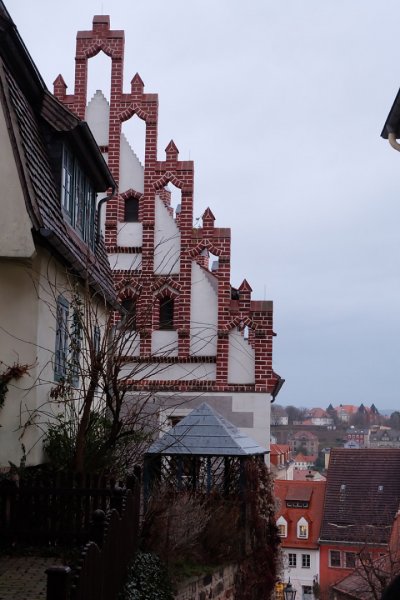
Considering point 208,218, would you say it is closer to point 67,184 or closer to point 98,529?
point 67,184

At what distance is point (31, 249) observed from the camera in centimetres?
1139

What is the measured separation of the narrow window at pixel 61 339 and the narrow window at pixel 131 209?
23.8ft

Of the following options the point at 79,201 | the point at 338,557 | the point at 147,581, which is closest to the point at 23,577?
the point at 147,581

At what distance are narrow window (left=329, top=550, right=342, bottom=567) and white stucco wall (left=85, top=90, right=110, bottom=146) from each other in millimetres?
40866

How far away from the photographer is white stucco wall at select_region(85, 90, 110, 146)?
68.3 ft

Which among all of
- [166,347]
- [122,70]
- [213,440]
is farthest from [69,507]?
[122,70]

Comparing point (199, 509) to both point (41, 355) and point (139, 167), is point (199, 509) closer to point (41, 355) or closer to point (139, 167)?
point (41, 355)

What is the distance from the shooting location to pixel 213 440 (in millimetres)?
15109

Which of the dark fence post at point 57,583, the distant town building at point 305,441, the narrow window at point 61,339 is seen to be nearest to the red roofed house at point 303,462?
the distant town building at point 305,441

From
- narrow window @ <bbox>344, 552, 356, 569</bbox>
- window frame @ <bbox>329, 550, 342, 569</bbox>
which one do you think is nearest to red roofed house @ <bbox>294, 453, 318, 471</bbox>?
window frame @ <bbox>329, 550, 342, 569</bbox>

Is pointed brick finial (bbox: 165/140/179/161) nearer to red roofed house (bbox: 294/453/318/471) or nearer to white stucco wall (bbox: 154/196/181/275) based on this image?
white stucco wall (bbox: 154/196/181/275)

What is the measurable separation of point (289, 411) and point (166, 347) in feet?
526

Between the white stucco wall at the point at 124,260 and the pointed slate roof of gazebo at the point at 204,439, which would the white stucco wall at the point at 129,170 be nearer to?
the white stucco wall at the point at 124,260

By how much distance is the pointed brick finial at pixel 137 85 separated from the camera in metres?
20.8
